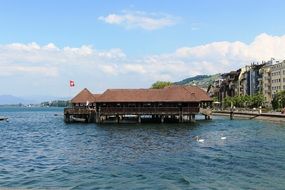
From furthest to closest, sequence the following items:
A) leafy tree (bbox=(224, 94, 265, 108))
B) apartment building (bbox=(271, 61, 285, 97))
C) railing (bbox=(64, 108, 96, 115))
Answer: leafy tree (bbox=(224, 94, 265, 108)) < apartment building (bbox=(271, 61, 285, 97)) < railing (bbox=(64, 108, 96, 115))

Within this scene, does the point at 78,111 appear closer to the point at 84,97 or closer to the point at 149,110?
the point at 84,97

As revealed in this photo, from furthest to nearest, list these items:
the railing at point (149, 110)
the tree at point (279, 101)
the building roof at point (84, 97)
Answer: the tree at point (279, 101) < the building roof at point (84, 97) < the railing at point (149, 110)

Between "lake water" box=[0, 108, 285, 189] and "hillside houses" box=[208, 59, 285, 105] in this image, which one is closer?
"lake water" box=[0, 108, 285, 189]

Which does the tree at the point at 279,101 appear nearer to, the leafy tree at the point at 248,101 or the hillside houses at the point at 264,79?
the hillside houses at the point at 264,79

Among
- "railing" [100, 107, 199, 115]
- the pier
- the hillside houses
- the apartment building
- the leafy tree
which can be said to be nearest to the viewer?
the pier

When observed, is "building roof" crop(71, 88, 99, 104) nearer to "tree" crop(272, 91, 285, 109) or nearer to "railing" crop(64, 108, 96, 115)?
"railing" crop(64, 108, 96, 115)

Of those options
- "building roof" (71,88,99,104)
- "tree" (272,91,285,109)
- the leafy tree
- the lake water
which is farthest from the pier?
the leafy tree

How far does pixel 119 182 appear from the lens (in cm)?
2603

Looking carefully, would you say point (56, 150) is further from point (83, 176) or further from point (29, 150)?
point (83, 176)

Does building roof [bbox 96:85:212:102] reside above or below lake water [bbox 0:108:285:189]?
above

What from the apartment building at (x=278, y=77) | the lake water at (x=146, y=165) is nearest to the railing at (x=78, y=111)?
the lake water at (x=146, y=165)

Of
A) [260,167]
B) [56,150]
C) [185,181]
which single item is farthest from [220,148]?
[185,181]

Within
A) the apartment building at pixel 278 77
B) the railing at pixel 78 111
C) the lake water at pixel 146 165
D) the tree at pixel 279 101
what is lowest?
the lake water at pixel 146 165

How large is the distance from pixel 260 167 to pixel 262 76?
139802 millimetres
